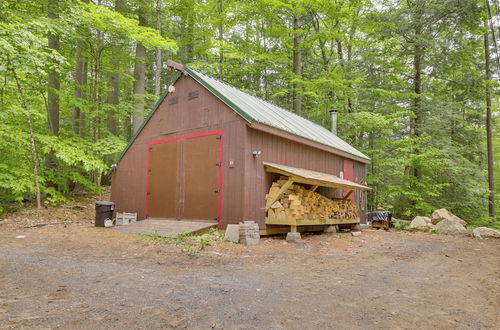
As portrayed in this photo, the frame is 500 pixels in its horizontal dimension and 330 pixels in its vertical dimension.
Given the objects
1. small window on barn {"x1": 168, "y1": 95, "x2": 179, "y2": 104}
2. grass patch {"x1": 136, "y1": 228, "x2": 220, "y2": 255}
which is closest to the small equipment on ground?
grass patch {"x1": 136, "y1": 228, "x2": 220, "y2": 255}

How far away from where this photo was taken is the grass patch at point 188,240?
251 inches

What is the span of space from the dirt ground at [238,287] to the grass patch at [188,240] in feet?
0.73

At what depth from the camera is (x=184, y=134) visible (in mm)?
9258

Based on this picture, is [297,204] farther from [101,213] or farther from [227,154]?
[101,213]

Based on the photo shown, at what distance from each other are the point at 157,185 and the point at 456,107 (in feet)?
48.6

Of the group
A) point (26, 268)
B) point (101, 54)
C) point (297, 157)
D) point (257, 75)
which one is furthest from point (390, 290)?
point (257, 75)

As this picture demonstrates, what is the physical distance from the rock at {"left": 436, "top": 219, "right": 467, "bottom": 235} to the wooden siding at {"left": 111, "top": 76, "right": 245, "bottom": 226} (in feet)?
27.2

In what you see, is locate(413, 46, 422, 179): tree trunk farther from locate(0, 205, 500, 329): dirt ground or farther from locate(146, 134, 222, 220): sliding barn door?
locate(146, 134, 222, 220): sliding barn door

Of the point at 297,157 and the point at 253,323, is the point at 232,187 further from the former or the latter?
the point at 253,323

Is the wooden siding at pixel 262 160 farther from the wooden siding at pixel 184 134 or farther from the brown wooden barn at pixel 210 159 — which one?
the wooden siding at pixel 184 134

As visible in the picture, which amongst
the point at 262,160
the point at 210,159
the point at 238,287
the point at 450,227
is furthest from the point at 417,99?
the point at 238,287

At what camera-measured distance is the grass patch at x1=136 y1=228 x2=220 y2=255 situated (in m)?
6.38

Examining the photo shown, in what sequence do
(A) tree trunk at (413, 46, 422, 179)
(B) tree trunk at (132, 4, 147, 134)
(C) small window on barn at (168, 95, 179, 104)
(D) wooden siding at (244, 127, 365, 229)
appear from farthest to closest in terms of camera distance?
(A) tree trunk at (413, 46, 422, 179), (B) tree trunk at (132, 4, 147, 134), (C) small window on barn at (168, 95, 179, 104), (D) wooden siding at (244, 127, 365, 229)

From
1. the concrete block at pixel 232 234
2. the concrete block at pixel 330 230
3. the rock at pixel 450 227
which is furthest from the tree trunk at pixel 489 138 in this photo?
the concrete block at pixel 232 234
